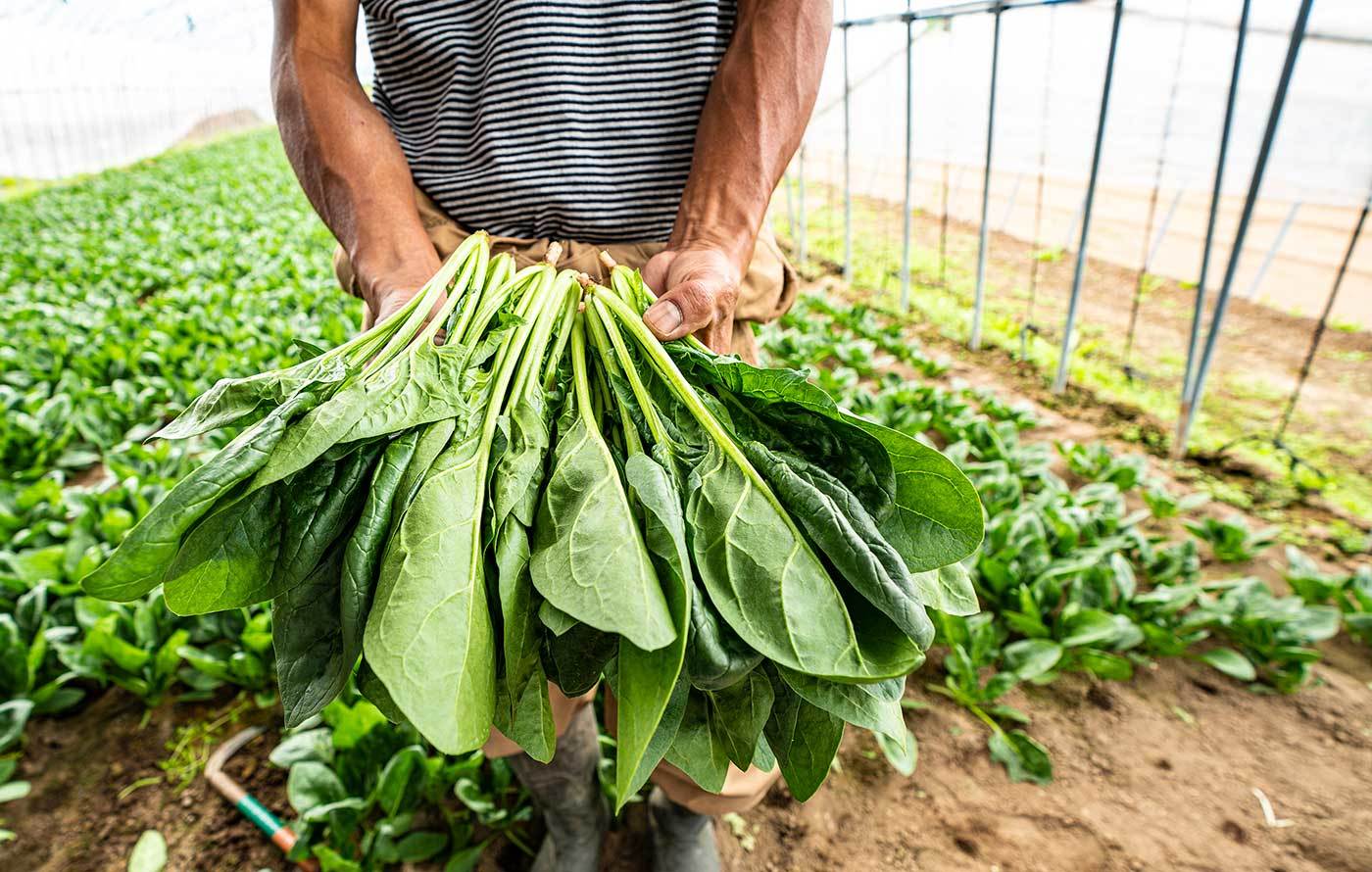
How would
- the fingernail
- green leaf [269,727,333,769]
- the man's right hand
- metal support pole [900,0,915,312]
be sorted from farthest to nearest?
metal support pole [900,0,915,312]
green leaf [269,727,333,769]
the man's right hand
the fingernail

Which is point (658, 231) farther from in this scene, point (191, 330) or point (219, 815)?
point (191, 330)

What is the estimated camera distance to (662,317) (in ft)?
4.39

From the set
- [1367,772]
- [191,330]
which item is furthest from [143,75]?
[1367,772]

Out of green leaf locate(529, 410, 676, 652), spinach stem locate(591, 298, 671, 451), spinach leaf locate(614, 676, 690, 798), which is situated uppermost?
spinach stem locate(591, 298, 671, 451)

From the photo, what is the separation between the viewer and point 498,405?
1177 mm

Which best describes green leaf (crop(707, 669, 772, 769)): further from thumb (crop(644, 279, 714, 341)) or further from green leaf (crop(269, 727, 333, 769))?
green leaf (crop(269, 727, 333, 769))

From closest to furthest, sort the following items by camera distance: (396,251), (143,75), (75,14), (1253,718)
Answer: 1. (396,251)
2. (1253,718)
3. (75,14)
4. (143,75)

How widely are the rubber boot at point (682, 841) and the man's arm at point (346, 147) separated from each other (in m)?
1.49

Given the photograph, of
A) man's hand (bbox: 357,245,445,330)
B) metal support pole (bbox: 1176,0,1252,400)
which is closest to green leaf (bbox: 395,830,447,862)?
man's hand (bbox: 357,245,445,330)

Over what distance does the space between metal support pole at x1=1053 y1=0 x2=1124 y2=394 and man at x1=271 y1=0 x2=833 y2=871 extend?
332 centimetres

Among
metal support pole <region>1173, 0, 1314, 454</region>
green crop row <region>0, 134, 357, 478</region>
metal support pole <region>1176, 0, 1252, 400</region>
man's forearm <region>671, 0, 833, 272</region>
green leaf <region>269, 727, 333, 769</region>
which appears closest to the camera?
man's forearm <region>671, 0, 833, 272</region>

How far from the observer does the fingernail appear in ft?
4.38

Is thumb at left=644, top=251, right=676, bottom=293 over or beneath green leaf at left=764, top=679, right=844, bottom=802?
over

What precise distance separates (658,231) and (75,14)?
29.0m
